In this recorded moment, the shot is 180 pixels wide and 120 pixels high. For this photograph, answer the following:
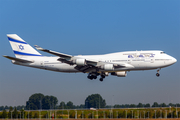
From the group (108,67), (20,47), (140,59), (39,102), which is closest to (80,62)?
(108,67)

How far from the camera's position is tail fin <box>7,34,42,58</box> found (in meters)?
70.0

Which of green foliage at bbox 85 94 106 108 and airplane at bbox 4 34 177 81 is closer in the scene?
airplane at bbox 4 34 177 81

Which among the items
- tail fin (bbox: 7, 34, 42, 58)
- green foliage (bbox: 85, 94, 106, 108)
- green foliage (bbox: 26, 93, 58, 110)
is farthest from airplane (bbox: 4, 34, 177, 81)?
green foliage (bbox: 85, 94, 106, 108)

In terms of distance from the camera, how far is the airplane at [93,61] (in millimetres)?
60469

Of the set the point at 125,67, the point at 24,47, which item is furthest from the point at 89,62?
the point at 24,47

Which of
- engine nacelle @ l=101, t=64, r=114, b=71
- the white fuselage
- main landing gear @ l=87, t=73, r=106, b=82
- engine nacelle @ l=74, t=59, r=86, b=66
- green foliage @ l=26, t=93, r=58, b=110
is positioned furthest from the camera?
green foliage @ l=26, t=93, r=58, b=110

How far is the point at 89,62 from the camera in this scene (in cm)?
6253

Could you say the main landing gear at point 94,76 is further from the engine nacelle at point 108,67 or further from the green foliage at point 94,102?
the green foliage at point 94,102

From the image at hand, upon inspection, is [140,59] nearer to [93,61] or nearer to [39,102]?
[93,61]

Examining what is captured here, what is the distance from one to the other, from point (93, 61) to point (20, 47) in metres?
18.9

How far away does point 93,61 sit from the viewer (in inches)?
2450

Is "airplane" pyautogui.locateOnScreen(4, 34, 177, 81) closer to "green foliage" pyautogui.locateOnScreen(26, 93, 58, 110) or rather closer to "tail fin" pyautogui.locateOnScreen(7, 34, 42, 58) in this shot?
"tail fin" pyautogui.locateOnScreen(7, 34, 42, 58)

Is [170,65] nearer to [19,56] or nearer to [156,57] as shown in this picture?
[156,57]

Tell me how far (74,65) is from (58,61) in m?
3.61
